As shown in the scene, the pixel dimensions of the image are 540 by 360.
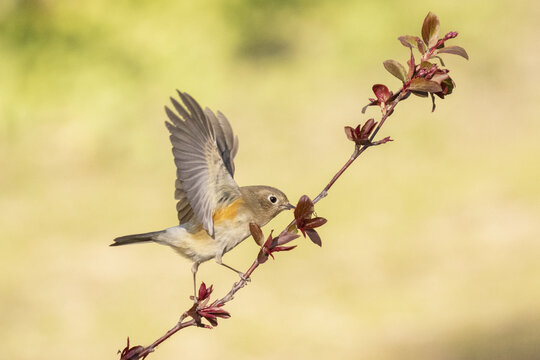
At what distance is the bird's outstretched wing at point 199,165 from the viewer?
9.49 feet

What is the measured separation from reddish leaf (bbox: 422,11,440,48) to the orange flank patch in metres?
1.15

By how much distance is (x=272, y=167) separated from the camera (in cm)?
906

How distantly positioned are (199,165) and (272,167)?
6048 millimetres

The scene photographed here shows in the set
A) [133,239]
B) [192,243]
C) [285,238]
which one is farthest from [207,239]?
[285,238]

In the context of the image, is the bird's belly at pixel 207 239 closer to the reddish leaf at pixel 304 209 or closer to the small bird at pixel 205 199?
the small bird at pixel 205 199

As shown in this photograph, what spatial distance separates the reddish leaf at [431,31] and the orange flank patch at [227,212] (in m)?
1.15

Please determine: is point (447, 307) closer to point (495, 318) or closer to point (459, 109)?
point (495, 318)

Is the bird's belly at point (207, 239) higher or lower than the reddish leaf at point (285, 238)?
higher

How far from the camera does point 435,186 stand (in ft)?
28.5

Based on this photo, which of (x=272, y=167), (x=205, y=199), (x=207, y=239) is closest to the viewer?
(x=205, y=199)

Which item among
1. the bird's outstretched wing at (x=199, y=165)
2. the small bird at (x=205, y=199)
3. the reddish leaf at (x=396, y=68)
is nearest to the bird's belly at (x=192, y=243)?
the small bird at (x=205, y=199)

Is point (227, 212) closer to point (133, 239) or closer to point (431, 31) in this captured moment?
point (133, 239)

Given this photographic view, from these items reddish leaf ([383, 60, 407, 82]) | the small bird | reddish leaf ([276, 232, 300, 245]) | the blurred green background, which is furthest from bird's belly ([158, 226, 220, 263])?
the blurred green background

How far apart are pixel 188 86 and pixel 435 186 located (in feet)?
10.8
